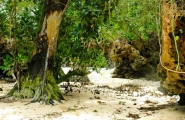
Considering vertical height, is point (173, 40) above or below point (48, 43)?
below

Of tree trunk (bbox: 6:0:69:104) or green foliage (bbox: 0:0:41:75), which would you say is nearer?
tree trunk (bbox: 6:0:69:104)

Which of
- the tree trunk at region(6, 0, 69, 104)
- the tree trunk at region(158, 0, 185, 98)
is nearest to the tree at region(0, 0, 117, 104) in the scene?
the tree trunk at region(6, 0, 69, 104)

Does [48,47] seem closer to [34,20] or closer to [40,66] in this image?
[40,66]

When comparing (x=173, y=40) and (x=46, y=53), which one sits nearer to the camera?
(x=173, y=40)

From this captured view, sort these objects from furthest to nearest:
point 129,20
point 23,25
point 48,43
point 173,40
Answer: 1. point 129,20
2. point 23,25
3. point 48,43
4. point 173,40

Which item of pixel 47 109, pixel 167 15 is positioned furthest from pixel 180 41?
pixel 47 109

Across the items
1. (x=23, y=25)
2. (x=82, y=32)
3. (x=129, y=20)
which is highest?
(x=129, y=20)

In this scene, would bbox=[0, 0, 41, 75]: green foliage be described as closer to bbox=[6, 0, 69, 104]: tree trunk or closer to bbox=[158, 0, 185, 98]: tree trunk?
bbox=[6, 0, 69, 104]: tree trunk

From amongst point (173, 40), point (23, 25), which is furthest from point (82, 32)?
point (173, 40)

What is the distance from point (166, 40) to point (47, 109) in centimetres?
249

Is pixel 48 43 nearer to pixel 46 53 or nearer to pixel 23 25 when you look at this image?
pixel 46 53

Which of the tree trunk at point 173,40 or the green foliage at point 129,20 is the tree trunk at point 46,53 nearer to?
the green foliage at point 129,20

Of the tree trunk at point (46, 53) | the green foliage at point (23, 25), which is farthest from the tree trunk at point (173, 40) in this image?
the green foliage at point (23, 25)

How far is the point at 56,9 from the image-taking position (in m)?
6.21
